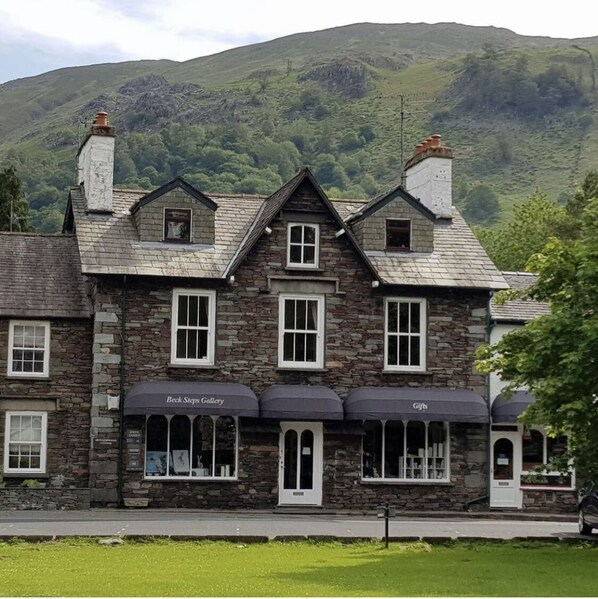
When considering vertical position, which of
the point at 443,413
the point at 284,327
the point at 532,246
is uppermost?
the point at 532,246

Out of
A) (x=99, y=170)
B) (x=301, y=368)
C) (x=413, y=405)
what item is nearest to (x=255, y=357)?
(x=301, y=368)

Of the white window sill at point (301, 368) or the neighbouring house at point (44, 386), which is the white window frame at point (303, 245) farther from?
the neighbouring house at point (44, 386)

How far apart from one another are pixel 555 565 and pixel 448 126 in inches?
7068

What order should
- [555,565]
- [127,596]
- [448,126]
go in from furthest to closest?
1. [448,126]
2. [555,565]
3. [127,596]

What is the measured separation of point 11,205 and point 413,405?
25.1 m

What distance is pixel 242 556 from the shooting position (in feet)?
79.7

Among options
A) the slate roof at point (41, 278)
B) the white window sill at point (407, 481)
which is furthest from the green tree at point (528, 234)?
the slate roof at point (41, 278)

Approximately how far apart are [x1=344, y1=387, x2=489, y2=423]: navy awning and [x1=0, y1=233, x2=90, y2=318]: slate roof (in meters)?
8.65

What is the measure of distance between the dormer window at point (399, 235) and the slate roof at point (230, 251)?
33cm

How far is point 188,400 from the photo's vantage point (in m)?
37.2

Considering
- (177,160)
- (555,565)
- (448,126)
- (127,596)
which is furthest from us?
(448,126)

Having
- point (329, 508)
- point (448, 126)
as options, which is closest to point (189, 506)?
point (329, 508)

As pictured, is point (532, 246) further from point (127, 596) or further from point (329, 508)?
point (127, 596)

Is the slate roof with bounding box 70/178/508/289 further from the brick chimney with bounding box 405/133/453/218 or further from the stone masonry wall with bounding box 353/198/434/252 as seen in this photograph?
the brick chimney with bounding box 405/133/453/218
